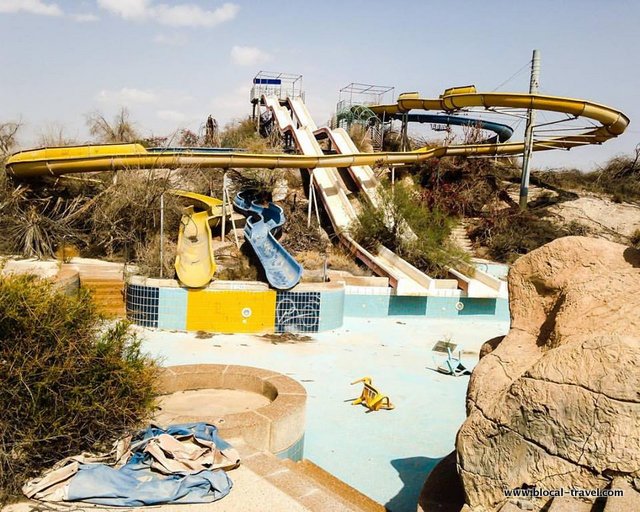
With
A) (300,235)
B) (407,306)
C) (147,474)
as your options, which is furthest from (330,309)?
(147,474)

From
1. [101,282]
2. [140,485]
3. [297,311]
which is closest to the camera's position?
[140,485]

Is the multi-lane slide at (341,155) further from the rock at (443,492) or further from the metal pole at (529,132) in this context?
the rock at (443,492)

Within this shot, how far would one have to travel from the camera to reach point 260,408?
213 inches

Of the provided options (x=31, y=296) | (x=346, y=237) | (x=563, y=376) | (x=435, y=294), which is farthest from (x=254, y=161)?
(x=563, y=376)

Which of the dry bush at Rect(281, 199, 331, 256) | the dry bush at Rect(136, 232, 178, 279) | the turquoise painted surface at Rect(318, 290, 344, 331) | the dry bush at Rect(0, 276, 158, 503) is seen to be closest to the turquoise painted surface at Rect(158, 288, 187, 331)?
the dry bush at Rect(136, 232, 178, 279)

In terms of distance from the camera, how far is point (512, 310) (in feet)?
13.3

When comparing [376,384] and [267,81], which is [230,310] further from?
[267,81]

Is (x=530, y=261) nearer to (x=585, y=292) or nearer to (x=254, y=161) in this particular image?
(x=585, y=292)

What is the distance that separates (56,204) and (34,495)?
10997 mm

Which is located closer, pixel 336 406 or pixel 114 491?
pixel 114 491

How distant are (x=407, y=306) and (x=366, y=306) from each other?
94cm

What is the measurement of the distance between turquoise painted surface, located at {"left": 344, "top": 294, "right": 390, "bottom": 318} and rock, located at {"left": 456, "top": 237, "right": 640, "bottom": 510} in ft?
26.4

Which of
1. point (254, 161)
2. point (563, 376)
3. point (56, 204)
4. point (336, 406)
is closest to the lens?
point (563, 376)

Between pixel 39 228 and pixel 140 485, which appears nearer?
pixel 140 485
